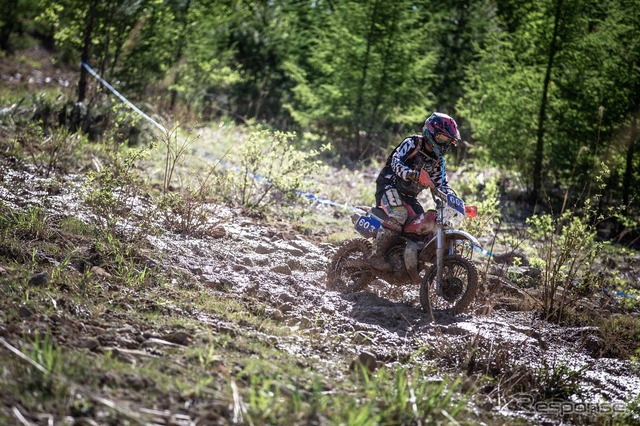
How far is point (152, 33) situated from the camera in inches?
599

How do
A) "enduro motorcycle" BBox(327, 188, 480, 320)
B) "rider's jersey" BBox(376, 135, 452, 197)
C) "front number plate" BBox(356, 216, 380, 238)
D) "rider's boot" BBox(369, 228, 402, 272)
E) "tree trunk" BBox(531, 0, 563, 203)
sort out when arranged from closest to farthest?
1. "enduro motorcycle" BBox(327, 188, 480, 320)
2. "rider's jersey" BBox(376, 135, 452, 197)
3. "rider's boot" BBox(369, 228, 402, 272)
4. "front number plate" BBox(356, 216, 380, 238)
5. "tree trunk" BBox(531, 0, 563, 203)

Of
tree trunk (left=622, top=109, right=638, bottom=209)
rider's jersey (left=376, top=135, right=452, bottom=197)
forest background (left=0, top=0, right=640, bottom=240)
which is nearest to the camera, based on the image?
rider's jersey (left=376, top=135, right=452, bottom=197)

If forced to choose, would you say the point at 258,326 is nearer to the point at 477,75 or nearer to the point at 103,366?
the point at 103,366

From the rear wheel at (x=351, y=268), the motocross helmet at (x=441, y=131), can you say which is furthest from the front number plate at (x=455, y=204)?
the rear wheel at (x=351, y=268)

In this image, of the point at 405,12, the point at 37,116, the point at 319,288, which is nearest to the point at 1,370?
the point at 319,288

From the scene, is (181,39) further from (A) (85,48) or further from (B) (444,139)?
(B) (444,139)

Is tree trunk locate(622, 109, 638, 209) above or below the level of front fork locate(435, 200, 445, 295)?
above

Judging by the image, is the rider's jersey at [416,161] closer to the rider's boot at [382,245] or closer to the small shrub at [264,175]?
the rider's boot at [382,245]

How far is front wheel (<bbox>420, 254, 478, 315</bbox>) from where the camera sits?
690cm

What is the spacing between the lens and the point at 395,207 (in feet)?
25.1

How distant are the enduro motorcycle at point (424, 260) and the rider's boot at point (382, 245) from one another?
1.6 inches

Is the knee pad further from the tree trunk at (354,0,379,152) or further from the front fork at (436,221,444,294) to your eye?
the tree trunk at (354,0,379,152)

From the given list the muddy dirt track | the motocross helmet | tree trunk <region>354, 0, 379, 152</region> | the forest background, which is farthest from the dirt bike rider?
tree trunk <region>354, 0, 379, 152</region>

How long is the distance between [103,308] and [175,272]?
137 cm
